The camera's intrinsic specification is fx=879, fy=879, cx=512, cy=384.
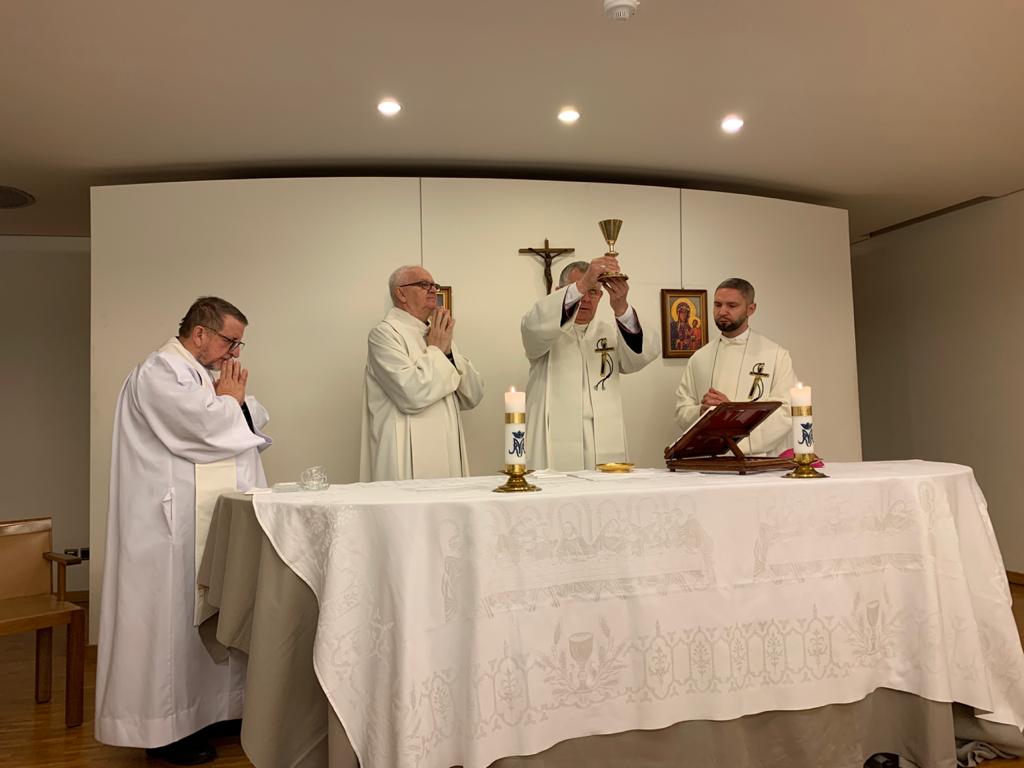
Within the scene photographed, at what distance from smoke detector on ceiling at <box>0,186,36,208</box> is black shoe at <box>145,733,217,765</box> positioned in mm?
4653

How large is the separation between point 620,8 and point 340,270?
115 inches

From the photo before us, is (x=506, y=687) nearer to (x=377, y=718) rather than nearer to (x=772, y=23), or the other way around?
(x=377, y=718)

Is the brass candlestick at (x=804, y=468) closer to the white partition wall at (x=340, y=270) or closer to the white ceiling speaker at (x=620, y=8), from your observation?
the white ceiling speaker at (x=620, y=8)

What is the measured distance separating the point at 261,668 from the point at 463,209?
13.4 feet

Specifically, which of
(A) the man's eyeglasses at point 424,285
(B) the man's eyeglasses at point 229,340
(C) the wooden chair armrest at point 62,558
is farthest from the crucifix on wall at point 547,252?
(C) the wooden chair armrest at point 62,558

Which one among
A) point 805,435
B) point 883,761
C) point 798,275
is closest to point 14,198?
point 798,275

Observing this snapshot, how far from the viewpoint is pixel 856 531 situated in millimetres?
3029

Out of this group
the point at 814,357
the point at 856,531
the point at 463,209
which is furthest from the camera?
the point at 814,357

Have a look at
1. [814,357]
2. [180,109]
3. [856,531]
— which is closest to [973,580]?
[856,531]

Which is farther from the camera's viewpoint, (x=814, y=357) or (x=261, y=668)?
(x=814, y=357)

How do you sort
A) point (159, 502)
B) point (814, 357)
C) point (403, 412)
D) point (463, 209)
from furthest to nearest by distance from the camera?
point (814, 357)
point (463, 209)
point (403, 412)
point (159, 502)

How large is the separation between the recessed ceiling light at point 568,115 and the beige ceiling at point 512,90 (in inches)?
2.2

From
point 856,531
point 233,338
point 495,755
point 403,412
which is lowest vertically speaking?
point 495,755

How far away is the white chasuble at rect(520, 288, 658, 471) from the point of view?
15.4ft
